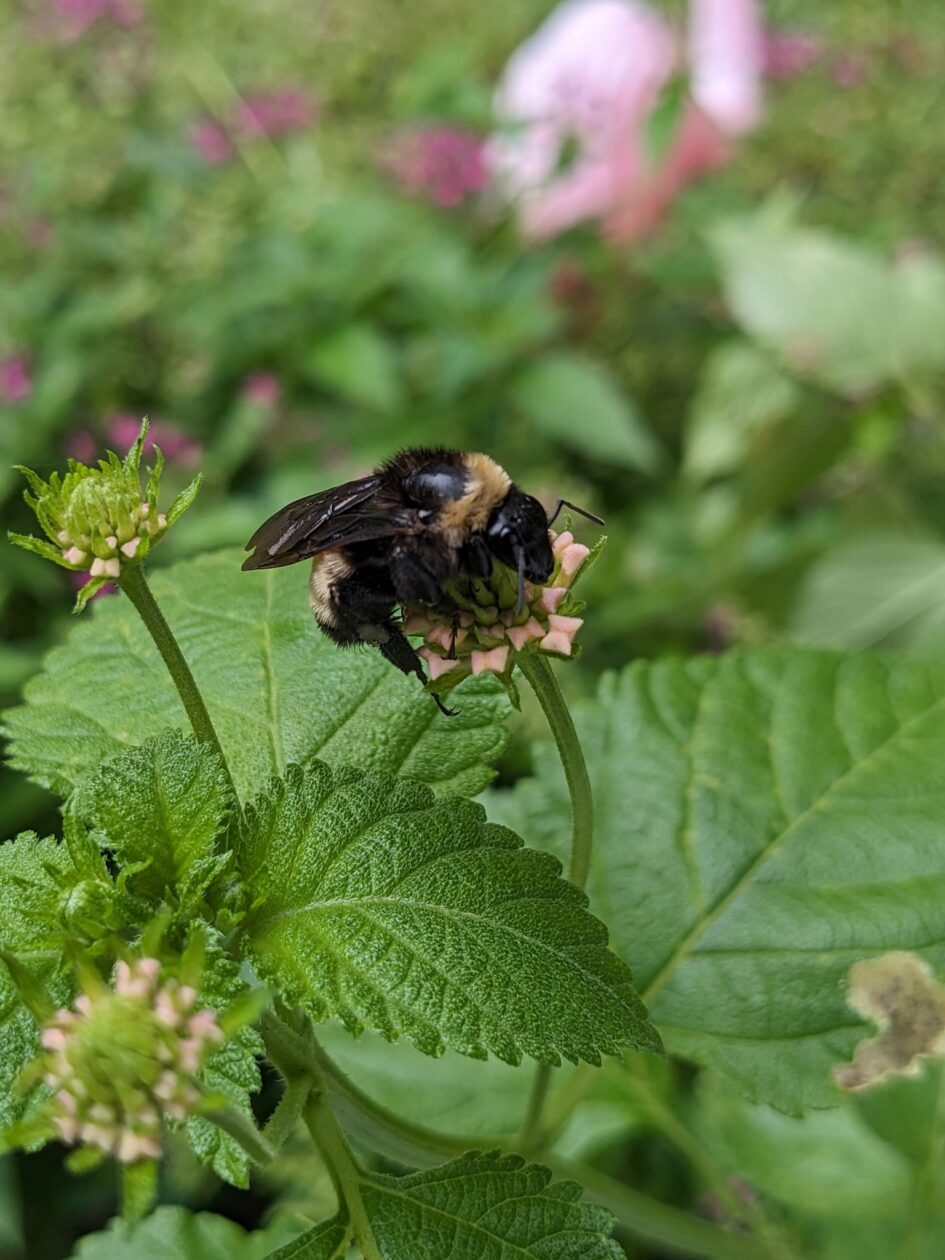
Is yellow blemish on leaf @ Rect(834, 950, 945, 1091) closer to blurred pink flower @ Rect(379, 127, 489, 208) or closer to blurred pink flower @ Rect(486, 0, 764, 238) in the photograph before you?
blurred pink flower @ Rect(486, 0, 764, 238)

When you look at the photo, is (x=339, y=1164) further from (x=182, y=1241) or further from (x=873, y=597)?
(x=873, y=597)

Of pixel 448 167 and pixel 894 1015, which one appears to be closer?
pixel 894 1015

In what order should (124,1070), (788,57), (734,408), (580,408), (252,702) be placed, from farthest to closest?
(788,57), (734,408), (580,408), (252,702), (124,1070)

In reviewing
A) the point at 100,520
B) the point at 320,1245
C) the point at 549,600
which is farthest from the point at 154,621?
the point at 320,1245

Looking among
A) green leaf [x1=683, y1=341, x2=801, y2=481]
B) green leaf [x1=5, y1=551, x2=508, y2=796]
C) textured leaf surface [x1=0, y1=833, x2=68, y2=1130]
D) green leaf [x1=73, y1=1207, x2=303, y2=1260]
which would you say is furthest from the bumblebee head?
green leaf [x1=683, y1=341, x2=801, y2=481]

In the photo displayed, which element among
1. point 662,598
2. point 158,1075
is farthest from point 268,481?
point 158,1075

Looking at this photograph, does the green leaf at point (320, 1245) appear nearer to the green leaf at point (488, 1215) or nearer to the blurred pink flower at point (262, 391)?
the green leaf at point (488, 1215)
